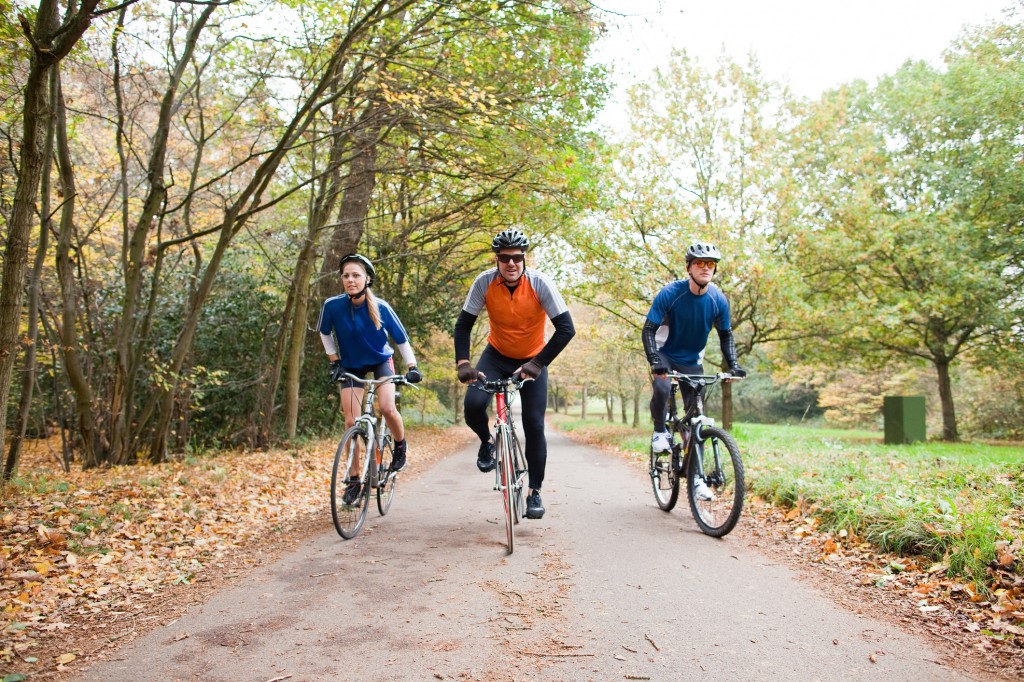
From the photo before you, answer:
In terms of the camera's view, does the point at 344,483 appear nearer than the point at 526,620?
No

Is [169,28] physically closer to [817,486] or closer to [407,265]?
[407,265]

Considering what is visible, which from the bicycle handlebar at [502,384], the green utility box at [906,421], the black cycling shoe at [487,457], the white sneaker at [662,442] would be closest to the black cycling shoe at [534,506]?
the black cycling shoe at [487,457]

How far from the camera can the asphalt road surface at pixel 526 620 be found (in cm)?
276

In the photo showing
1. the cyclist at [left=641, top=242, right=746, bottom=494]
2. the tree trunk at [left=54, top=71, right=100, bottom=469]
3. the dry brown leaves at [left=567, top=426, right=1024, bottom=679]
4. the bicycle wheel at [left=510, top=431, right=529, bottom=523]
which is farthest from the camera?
the tree trunk at [left=54, top=71, right=100, bottom=469]

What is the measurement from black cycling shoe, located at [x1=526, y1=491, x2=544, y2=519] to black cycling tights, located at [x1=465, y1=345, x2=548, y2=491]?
4.4 inches

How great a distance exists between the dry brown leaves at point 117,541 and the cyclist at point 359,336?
1.22 meters

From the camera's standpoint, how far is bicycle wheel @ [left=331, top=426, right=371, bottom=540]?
508 centimetres

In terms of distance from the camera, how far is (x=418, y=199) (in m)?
14.2

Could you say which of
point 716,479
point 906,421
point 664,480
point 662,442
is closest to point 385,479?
point 662,442

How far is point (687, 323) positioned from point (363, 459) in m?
3.02

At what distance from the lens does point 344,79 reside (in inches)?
392

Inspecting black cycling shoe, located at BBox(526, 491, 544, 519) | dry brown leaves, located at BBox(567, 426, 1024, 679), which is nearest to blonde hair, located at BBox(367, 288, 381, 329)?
black cycling shoe, located at BBox(526, 491, 544, 519)

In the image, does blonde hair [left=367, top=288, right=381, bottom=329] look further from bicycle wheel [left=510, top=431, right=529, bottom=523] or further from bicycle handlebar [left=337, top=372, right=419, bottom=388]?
bicycle wheel [left=510, top=431, right=529, bottom=523]

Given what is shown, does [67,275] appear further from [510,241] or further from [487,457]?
[510,241]
